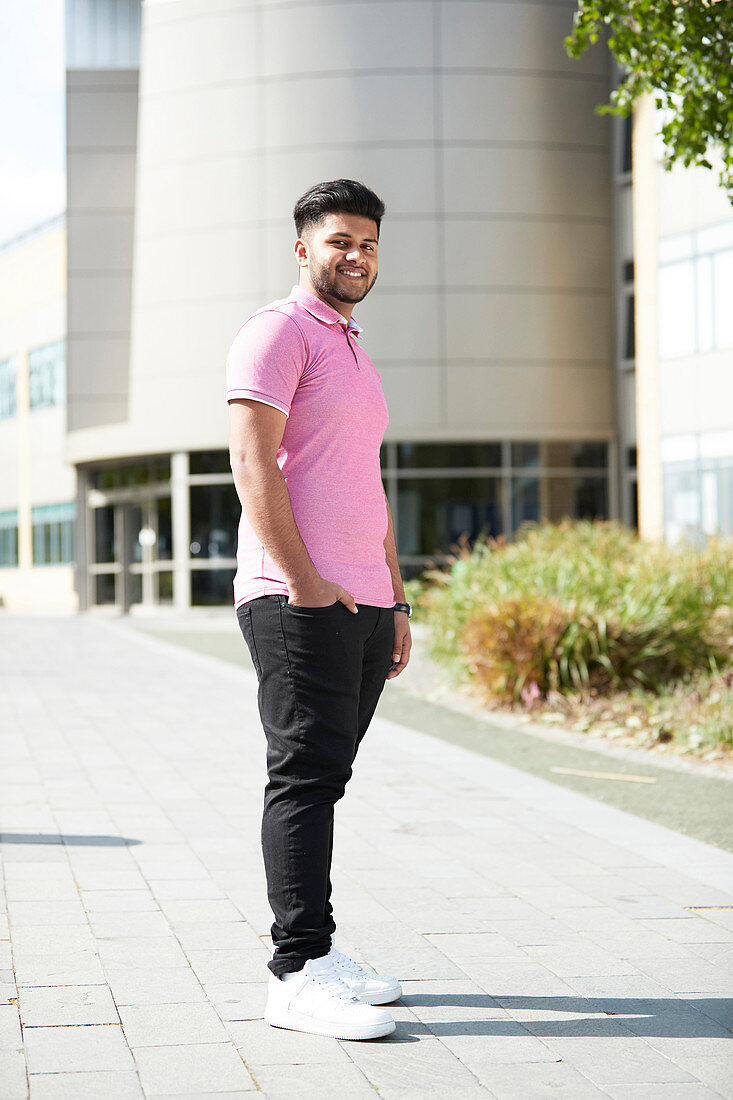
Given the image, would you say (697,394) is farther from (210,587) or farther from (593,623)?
(593,623)

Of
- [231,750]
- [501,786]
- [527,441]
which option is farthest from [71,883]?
[527,441]

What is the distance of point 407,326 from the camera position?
89.9ft

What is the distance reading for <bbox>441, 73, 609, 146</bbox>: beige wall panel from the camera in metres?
27.4

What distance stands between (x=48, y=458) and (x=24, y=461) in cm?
188

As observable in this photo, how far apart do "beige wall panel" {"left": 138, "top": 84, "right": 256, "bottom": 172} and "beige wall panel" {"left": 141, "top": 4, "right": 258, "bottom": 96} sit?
0.87 feet

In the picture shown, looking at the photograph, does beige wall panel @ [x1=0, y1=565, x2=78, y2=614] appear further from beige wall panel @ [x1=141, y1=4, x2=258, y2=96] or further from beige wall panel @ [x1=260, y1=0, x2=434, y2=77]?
beige wall panel @ [x1=260, y1=0, x2=434, y2=77]

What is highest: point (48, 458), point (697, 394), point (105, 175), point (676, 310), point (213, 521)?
Result: point (105, 175)

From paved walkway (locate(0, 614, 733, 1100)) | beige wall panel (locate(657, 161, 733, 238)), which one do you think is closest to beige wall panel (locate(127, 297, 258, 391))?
beige wall panel (locate(657, 161, 733, 238))

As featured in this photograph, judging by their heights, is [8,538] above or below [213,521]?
below

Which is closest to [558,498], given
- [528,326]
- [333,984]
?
[528,326]

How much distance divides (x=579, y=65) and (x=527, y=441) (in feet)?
25.4

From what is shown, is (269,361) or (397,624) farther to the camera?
(397,624)

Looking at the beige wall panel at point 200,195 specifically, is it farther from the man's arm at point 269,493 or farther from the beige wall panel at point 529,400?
the man's arm at point 269,493

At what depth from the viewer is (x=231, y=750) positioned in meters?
9.00
